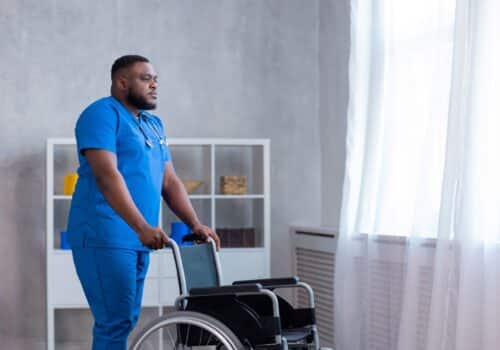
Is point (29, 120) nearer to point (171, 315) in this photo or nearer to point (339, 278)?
point (339, 278)

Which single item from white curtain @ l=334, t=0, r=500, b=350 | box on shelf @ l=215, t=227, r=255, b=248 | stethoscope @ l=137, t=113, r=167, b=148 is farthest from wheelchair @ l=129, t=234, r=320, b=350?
box on shelf @ l=215, t=227, r=255, b=248

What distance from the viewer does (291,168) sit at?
18.4 feet

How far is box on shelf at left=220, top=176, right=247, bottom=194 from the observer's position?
17.1ft

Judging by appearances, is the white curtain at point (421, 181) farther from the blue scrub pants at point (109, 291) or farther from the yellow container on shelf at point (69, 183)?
the yellow container on shelf at point (69, 183)

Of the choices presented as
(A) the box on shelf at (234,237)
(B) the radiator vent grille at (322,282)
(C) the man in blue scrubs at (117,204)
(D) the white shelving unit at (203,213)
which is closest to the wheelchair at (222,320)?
(C) the man in blue scrubs at (117,204)

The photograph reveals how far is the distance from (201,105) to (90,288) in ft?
8.70

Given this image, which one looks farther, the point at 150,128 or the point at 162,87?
the point at 162,87

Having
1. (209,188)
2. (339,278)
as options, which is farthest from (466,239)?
(209,188)

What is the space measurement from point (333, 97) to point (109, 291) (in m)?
2.70

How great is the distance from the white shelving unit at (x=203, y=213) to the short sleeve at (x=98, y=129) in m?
2.00

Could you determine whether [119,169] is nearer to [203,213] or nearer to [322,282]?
[322,282]

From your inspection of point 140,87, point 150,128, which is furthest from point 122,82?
point 150,128

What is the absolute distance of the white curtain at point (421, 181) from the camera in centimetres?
331

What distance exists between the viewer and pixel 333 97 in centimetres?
534
